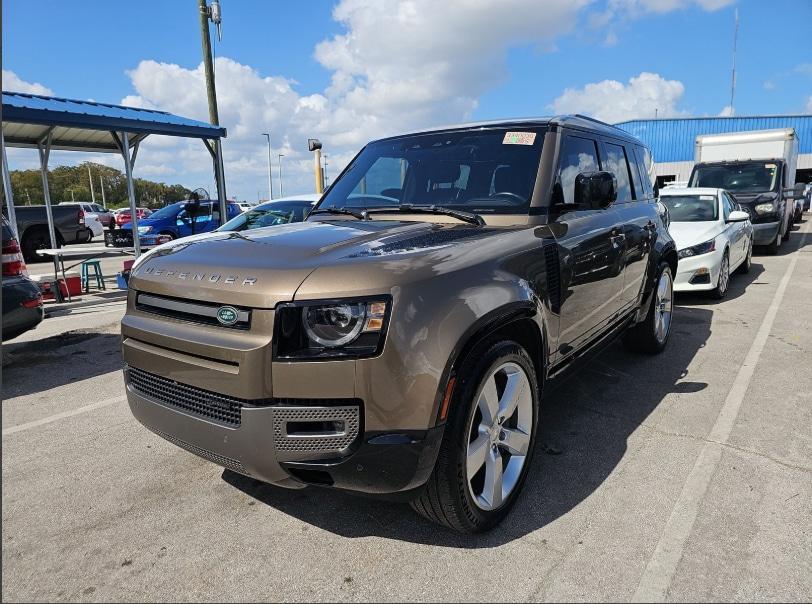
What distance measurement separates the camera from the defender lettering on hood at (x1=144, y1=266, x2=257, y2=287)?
216cm

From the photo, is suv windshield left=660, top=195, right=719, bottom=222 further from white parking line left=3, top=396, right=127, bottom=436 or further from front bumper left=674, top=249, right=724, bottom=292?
white parking line left=3, top=396, right=127, bottom=436

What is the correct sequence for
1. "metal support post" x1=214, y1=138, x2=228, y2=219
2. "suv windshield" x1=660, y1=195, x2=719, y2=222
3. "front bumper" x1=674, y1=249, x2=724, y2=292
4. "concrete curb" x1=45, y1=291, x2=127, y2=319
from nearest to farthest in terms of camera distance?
"front bumper" x1=674, y1=249, x2=724, y2=292 → "concrete curb" x1=45, y1=291, x2=127, y2=319 → "suv windshield" x1=660, y1=195, x2=719, y2=222 → "metal support post" x1=214, y1=138, x2=228, y2=219

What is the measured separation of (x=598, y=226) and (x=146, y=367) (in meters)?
2.80

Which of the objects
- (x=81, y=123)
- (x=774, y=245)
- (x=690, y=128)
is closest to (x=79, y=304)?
(x=81, y=123)

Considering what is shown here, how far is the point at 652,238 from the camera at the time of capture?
15.5 ft

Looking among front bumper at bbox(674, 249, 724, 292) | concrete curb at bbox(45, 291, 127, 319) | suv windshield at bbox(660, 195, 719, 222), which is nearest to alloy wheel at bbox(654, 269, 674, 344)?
front bumper at bbox(674, 249, 724, 292)

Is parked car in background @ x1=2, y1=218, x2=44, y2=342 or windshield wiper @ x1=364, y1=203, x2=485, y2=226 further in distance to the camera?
parked car in background @ x1=2, y1=218, x2=44, y2=342

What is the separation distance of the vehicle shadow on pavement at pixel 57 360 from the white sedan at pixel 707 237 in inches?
283

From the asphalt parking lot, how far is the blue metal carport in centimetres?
635

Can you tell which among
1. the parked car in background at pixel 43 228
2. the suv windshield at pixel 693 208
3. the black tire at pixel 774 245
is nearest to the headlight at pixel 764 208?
the black tire at pixel 774 245

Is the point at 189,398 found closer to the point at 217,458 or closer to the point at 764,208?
the point at 217,458

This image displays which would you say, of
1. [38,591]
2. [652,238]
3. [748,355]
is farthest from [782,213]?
[38,591]

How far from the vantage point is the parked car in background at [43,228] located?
1609 cm

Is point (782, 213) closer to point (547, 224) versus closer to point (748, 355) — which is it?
point (748, 355)
